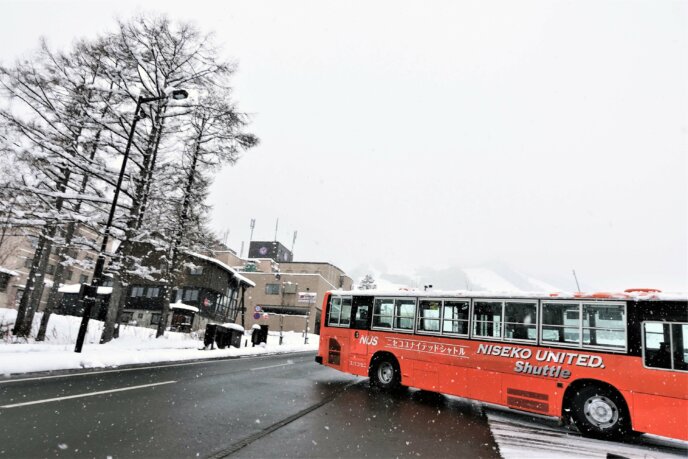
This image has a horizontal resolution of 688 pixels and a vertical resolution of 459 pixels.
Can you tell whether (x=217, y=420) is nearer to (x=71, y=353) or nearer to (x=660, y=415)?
(x=660, y=415)

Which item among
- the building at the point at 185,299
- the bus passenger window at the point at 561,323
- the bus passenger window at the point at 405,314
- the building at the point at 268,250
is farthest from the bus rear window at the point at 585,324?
the building at the point at 268,250

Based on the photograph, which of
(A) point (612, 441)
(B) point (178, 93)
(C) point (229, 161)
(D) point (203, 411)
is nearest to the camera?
(D) point (203, 411)

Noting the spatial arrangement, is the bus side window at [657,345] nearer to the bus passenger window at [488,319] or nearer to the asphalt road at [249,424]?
the asphalt road at [249,424]

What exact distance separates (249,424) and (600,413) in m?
6.38

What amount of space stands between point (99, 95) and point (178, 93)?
5.27 meters

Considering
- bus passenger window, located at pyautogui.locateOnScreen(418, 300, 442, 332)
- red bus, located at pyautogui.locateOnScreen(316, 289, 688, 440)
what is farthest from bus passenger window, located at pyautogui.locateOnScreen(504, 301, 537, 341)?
bus passenger window, located at pyautogui.locateOnScreen(418, 300, 442, 332)

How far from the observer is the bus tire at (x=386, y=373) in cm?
1039

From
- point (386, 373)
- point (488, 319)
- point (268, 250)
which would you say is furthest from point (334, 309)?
point (268, 250)

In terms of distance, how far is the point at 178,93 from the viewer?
13.1 meters

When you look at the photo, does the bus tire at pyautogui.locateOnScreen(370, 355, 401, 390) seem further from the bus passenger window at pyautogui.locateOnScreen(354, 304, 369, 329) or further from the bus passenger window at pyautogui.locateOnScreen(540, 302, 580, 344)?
the bus passenger window at pyautogui.locateOnScreen(540, 302, 580, 344)

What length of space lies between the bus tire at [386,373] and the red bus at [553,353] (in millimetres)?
27

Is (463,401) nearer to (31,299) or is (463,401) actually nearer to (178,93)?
(178,93)

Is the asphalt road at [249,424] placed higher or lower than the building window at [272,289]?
lower

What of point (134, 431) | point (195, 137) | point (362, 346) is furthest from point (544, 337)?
point (195, 137)
